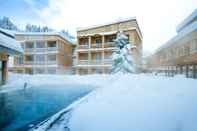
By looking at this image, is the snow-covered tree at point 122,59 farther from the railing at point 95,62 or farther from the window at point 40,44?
the window at point 40,44

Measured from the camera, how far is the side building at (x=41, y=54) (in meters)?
23.8

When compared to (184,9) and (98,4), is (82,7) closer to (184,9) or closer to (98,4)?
(98,4)

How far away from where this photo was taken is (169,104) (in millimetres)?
3740

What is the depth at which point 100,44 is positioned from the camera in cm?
2152

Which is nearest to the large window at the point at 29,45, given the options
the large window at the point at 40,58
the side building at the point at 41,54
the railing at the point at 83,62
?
the side building at the point at 41,54

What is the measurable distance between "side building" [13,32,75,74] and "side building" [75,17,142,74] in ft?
10.4

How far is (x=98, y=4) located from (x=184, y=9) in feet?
8.96

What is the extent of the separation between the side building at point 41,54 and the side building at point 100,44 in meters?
3.16

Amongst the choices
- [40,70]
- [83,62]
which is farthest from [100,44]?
[40,70]

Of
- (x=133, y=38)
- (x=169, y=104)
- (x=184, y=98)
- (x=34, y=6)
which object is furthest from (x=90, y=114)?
(x=133, y=38)

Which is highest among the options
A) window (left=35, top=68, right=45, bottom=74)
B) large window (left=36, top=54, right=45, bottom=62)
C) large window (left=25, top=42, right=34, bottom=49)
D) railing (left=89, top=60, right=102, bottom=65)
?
large window (left=25, top=42, right=34, bottom=49)

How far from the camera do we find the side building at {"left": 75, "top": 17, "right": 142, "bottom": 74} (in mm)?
19266

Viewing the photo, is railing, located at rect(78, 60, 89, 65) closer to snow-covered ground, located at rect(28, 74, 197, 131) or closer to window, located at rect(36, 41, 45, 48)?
window, located at rect(36, 41, 45, 48)

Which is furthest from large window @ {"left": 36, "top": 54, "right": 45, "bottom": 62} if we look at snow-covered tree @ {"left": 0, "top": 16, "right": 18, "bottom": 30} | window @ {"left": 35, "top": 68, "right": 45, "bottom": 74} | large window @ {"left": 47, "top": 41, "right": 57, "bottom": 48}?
snow-covered tree @ {"left": 0, "top": 16, "right": 18, "bottom": 30}
